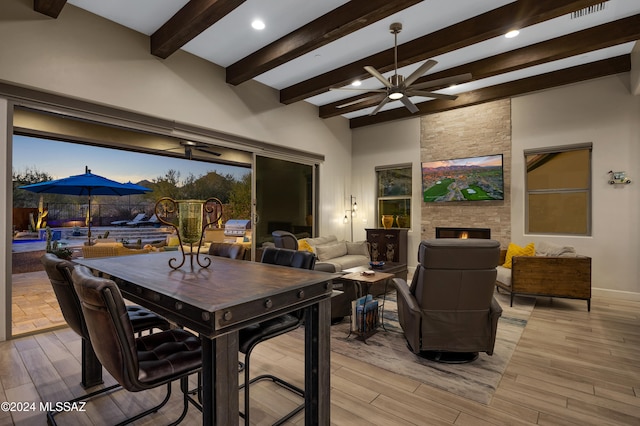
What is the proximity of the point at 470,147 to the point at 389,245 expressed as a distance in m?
2.48

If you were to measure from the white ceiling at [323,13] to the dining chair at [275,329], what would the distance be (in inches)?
108

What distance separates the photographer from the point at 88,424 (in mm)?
1865

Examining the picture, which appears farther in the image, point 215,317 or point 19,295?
point 19,295

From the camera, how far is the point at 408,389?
2.23 meters

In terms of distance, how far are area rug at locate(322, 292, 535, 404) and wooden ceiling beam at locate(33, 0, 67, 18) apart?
4.19 metres

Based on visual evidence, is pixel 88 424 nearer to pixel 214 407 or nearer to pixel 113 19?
pixel 214 407

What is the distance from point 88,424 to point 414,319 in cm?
233

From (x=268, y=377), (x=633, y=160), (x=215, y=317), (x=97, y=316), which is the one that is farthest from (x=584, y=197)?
(x=97, y=316)

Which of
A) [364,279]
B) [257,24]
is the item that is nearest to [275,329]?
[364,279]

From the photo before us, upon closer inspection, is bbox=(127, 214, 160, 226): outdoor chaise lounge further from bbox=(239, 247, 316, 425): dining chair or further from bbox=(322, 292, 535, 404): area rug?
bbox=(322, 292, 535, 404): area rug

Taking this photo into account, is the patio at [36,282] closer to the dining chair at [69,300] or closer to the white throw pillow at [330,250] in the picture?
the dining chair at [69,300]

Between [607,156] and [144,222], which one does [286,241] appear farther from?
[607,156]

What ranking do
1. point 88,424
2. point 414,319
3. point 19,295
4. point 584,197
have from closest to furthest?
point 88,424 → point 414,319 → point 19,295 → point 584,197

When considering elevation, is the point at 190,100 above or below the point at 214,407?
above
